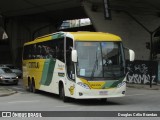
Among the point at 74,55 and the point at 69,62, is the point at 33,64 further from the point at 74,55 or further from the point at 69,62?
the point at 74,55

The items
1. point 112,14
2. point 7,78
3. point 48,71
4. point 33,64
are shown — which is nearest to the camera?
point 48,71

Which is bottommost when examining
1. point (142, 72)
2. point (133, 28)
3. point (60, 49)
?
point (142, 72)

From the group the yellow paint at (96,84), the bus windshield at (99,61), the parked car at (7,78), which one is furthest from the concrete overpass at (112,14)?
the yellow paint at (96,84)

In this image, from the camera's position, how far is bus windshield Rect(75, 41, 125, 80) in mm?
19031

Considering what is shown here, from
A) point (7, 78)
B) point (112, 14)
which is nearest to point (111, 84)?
point (7, 78)

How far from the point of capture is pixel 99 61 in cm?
1919

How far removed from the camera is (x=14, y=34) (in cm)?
7088

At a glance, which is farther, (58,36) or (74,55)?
(58,36)

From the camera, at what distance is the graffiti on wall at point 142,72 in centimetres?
3634

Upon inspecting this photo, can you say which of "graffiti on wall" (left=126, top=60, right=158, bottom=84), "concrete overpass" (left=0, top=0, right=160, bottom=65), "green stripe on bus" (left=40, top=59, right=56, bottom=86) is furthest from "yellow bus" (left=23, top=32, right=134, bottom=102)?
"concrete overpass" (left=0, top=0, right=160, bottom=65)

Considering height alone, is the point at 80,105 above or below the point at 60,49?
below

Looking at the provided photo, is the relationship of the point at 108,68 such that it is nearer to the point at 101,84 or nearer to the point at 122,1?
the point at 101,84

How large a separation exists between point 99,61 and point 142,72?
18.7 meters

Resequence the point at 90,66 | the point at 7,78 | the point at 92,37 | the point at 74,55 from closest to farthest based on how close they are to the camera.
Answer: the point at 74,55
the point at 90,66
the point at 92,37
the point at 7,78
